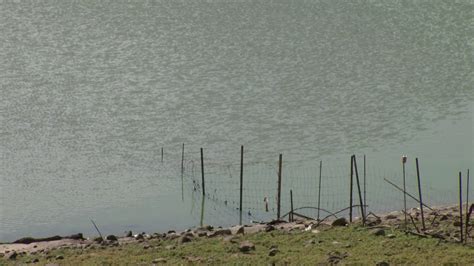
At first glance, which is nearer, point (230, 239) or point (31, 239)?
point (230, 239)

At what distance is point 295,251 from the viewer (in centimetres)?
1426

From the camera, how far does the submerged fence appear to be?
20062 mm

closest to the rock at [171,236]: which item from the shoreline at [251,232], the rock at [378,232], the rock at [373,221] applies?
the shoreline at [251,232]

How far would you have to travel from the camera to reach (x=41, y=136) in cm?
2452

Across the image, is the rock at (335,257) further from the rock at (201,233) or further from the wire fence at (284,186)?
the wire fence at (284,186)

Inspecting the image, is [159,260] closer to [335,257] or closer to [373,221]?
[335,257]

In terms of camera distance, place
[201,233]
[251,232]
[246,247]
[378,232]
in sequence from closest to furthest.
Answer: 1. [246,247]
2. [378,232]
3. [251,232]
4. [201,233]

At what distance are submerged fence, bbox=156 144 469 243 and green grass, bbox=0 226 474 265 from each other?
3798mm

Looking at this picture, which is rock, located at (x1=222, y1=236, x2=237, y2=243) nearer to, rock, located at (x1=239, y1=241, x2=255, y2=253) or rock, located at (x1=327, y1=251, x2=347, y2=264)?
rock, located at (x1=239, y1=241, x2=255, y2=253)

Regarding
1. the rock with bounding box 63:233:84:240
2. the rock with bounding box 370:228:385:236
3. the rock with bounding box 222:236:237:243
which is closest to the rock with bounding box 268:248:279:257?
the rock with bounding box 222:236:237:243

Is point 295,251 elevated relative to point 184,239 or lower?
lower

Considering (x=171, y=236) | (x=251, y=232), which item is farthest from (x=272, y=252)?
(x=171, y=236)

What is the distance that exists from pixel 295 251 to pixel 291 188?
6.99m

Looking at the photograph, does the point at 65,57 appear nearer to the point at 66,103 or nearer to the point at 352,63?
the point at 66,103
